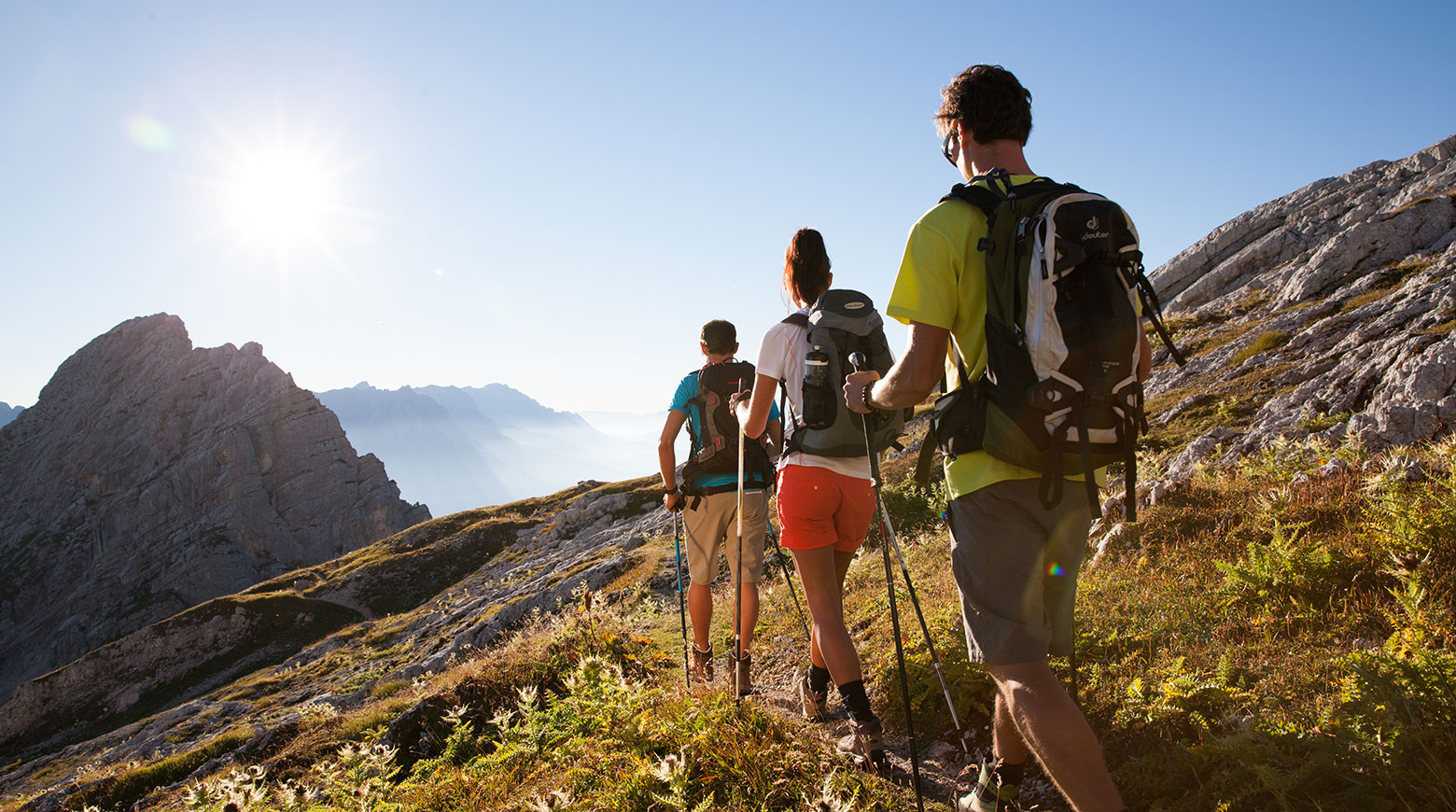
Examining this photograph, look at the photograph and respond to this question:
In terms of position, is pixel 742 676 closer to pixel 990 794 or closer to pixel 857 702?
pixel 857 702

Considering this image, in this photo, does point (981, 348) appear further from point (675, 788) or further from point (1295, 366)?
point (1295, 366)

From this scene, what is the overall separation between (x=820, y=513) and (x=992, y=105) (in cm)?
226

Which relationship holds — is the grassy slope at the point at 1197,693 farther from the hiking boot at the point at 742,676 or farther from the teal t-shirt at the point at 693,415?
the teal t-shirt at the point at 693,415

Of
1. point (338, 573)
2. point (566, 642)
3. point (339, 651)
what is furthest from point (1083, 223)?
point (338, 573)

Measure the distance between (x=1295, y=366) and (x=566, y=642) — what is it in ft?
60.7

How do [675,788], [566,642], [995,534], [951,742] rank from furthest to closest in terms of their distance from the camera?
[566,642] → [951,742] → [675,788] → [995,534]

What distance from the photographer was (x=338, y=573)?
183 ft

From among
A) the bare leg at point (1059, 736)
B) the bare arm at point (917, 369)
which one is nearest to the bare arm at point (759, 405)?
the bare arm at point (917, 369)

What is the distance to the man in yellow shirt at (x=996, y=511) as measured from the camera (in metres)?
2.25

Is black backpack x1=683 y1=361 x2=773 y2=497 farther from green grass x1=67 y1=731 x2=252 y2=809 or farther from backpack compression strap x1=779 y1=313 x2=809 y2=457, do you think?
green grass x1=67 y1=731 x2=252 y2=809

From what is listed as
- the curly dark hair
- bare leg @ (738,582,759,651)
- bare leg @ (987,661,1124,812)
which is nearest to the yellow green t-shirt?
the curly dark hair

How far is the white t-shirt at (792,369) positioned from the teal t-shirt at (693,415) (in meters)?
1.45

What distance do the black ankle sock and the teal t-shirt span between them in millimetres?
2035

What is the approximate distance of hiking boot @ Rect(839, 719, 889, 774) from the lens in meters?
3.58
